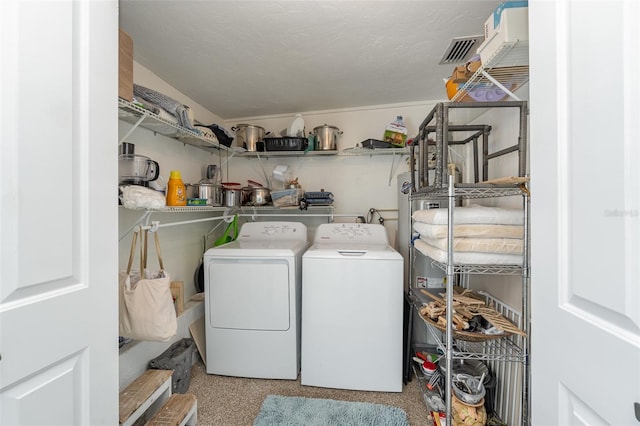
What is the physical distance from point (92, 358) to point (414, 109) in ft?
9.37

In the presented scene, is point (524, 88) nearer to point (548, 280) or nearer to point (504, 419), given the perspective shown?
point (548, 280)

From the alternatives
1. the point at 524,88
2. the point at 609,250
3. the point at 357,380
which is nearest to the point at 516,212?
the point at 524,88

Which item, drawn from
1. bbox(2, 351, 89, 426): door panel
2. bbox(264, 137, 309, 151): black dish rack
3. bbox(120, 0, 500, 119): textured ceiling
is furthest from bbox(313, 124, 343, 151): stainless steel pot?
bbox(2, 351, 89, 426): door panel

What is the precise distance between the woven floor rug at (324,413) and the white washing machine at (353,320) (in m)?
0.15

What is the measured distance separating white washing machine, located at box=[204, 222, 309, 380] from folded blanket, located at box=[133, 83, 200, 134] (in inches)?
38.6

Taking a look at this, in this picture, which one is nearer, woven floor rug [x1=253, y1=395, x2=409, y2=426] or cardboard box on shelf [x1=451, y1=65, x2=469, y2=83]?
cardboard box on shelf [x1=451, y1=65, x2=469, y2=83]

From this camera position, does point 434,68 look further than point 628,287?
Yes

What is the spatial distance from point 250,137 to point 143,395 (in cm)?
A: 211

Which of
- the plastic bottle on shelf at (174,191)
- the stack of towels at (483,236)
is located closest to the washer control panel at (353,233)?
the stack of towels at (483,236)

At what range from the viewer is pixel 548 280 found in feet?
2.16

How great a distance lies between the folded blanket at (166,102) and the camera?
151 cm

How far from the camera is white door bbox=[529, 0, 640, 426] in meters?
0.46

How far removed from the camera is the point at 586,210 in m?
0.54

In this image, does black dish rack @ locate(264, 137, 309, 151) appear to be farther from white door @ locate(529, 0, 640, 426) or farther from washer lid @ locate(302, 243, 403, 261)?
white door @ locate(529, 0, 640, 426)
